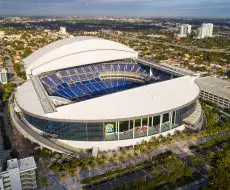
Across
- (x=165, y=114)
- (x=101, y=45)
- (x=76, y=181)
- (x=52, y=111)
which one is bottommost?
(x=76, y=181)

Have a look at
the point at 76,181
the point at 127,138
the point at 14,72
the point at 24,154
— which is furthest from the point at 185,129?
the point at 14,72

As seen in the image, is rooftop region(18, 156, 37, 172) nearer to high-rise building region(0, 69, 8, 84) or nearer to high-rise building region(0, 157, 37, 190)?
high-rise building region(0, 157, 37, 190)

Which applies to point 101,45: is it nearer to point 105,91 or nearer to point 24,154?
point 105,91

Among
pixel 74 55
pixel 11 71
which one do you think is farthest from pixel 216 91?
pixel 11 71

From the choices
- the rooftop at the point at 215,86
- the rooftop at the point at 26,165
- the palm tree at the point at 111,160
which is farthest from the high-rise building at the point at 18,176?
the rooftop at the point at 215,86

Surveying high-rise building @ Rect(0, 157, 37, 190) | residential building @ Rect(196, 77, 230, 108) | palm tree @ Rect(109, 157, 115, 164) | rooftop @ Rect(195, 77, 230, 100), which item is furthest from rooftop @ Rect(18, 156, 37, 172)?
rooftop @ Rect(195, 77, 230, 100)
